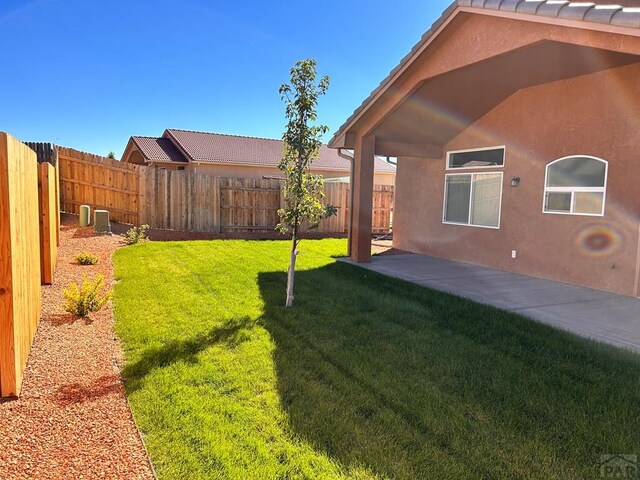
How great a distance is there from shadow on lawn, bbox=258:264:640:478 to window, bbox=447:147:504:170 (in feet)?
16.0

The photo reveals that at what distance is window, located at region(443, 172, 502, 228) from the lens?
9586 mm

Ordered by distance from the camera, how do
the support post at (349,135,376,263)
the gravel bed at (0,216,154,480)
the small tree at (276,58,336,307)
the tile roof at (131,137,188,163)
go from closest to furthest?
1. the gravel bed at (0,216,154,480)
2. the small tree at (276,58,336,307)
3. the support post at (349,135,376,263)
4. the tile roof at (131,137,188,163)

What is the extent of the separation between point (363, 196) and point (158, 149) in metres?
18.2

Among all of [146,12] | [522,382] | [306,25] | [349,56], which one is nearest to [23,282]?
[522,382]

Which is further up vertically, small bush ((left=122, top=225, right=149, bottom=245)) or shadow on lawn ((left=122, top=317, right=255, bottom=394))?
small bush ((left=122, top=225, right=149, bottom=245))

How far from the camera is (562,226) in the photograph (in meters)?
8.01

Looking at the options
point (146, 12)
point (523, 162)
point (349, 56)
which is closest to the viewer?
point (523, 162)

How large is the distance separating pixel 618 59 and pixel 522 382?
18.8 feet

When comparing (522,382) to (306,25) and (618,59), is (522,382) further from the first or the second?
(306,25)

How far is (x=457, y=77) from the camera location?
750 cm

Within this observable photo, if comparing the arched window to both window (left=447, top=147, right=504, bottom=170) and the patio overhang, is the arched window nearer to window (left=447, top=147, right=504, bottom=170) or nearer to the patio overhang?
window (left=447, top=147, right=504, bottom=170)

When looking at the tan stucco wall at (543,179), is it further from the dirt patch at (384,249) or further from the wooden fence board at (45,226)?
the wooden fence board at (45,226)

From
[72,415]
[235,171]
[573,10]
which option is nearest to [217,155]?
[235,171]

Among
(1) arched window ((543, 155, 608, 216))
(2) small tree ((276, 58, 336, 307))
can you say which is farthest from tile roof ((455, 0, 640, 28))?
(1) arched window ((543, 155, 608, 216))
